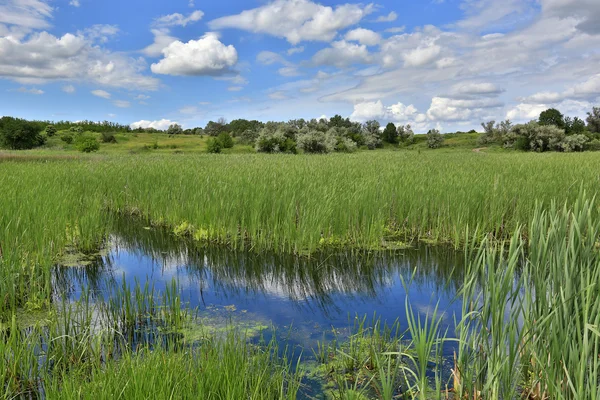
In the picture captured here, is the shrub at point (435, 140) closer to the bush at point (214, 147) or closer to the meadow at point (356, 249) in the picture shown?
the bush at point (214, 147)

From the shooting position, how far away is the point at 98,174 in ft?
39.6

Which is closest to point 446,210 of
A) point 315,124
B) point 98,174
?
point 98,174

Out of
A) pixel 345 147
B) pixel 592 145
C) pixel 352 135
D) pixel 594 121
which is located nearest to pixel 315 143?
pixel 345 147

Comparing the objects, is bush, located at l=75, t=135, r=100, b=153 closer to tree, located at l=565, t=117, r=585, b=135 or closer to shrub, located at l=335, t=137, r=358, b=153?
shrub, located at l=335, t=137, r=358, b=153

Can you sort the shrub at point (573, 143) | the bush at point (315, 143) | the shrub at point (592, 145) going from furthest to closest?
1. the shrub at point (592, 145)
2. the bush at point (315, 143)
3. the shrub at point (573, 143)

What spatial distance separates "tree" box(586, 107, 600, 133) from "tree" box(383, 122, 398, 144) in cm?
2751

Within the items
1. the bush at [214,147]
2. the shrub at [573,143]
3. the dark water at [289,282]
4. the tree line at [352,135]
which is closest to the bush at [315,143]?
the tree line at [352,135]

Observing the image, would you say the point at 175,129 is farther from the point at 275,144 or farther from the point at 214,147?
the point at 275,144

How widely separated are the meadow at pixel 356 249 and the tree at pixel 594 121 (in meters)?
59.6

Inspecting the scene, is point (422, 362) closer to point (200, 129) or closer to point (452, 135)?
point (452, 135)

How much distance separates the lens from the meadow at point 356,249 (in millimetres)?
2256

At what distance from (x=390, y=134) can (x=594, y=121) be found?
96.0 ft

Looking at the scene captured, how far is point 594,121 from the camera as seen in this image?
57.6m

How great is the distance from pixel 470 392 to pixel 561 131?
4371 cm
